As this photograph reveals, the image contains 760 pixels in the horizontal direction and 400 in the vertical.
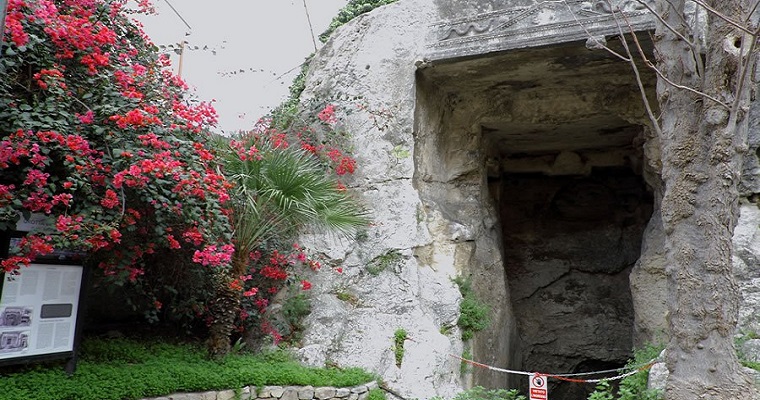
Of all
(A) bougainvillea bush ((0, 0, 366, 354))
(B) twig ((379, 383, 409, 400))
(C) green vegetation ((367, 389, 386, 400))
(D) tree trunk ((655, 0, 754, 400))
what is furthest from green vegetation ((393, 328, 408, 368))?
(D) tree trunk ((655, 0, 754, 400))

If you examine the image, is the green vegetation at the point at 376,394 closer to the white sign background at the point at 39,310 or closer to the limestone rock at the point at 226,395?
the limestone rock at the point at 226,395

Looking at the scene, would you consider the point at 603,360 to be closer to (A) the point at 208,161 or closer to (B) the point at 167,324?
(B) the point at 167,324

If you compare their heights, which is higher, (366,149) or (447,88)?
(447,88)

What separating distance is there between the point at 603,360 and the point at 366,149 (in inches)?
227

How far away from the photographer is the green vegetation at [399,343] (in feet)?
19.1

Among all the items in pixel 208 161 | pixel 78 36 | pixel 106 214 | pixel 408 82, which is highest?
pixel 408 82

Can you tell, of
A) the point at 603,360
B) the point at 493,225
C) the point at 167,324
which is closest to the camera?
the point at 167,324

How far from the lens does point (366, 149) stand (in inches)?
273

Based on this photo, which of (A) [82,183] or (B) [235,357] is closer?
(A) [82,183]

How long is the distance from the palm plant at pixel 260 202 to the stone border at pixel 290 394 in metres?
0.50

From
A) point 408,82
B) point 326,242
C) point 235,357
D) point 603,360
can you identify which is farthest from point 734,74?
point 603,360

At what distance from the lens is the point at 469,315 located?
6.43 metres

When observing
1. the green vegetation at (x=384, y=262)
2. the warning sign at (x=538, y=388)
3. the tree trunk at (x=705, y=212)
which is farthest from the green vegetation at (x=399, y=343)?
the tree trunk at (x=705, y=212)

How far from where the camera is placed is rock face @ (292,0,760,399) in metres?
5.95
